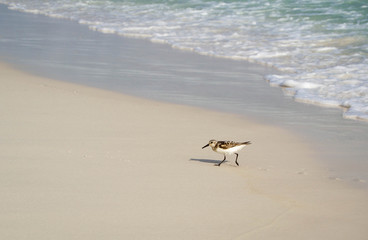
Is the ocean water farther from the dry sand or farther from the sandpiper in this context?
the sandpiper

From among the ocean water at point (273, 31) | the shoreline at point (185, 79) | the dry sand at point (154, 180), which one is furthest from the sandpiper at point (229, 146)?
the ocean water at point (273, 31)

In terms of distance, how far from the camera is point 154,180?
5617mm

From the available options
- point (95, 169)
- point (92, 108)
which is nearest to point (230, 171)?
point (95, 169)

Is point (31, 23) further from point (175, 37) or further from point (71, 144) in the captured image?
point (71, 144)

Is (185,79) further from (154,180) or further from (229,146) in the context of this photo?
(154,180)

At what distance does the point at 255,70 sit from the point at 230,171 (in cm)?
579

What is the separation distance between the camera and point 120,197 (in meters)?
5.14

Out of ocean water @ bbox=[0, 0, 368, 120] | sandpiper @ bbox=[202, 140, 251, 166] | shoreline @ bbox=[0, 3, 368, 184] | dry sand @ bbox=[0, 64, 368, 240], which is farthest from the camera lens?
ocean water @ bbox=[0, 0, 368, 120]

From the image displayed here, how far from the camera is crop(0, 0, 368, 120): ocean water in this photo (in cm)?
1040

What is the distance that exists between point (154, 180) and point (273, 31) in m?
10.8

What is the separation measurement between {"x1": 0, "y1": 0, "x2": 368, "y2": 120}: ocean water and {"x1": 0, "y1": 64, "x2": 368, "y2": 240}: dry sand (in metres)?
2.49

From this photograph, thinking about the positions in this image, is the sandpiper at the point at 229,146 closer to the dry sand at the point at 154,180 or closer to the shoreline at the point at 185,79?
the dry sand at the point at 154,180

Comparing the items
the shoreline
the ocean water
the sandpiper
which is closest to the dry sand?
the sandpiper

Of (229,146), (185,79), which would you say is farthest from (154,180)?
(185,79)
